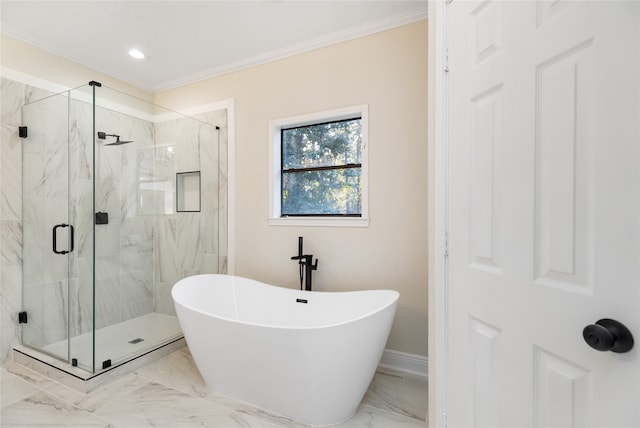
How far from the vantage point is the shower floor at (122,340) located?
2.11 metres

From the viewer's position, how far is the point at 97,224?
2.25 meters

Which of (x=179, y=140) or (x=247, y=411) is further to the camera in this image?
(x=179, y=140)

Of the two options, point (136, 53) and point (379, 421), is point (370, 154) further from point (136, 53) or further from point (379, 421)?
point (136, 53)

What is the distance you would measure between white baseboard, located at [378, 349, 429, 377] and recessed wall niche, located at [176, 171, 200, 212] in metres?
2.18

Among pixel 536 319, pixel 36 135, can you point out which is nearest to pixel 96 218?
pixel 36 135

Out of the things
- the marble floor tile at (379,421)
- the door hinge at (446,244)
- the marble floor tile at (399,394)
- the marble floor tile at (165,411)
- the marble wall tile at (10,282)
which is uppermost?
the door hinge at (446,244)

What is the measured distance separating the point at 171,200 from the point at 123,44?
138 cm

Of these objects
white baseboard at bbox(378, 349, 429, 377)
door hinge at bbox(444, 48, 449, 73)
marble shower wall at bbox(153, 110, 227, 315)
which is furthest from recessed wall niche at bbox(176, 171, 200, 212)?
door hinge at bbox(444, 48, 449, 73)

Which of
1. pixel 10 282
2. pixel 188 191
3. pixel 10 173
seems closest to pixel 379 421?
pixel 188 191

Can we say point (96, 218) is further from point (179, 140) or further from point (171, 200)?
point (179, 140)

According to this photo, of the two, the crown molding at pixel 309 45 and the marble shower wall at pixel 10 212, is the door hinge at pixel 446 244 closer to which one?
the crown molding at pixel 309 45

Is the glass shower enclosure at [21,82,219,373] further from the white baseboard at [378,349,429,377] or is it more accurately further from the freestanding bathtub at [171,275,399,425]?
the white baseboard at [378,349,429,377]

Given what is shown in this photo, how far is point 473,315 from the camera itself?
106 centimetres

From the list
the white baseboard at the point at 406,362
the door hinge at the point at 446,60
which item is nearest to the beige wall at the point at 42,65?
the door hinge at the point at 446,60
